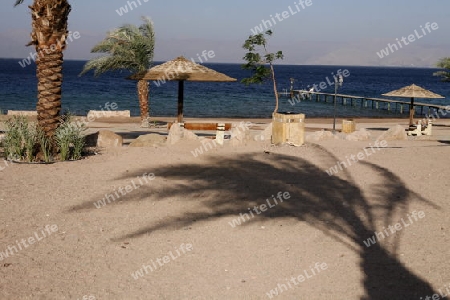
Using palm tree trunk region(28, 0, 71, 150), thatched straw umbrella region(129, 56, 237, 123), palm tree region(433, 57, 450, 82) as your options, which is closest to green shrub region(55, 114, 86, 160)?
palm tree trunk region(28, 0, 71, 150)

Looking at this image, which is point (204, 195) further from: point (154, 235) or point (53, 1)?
point (53, 1)

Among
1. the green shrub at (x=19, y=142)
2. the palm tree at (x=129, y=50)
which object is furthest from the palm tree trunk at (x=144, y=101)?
the green shrub at (x=19, y=142)

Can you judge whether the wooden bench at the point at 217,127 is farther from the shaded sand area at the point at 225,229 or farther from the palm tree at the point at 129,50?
the palm tree at the point at 129,50

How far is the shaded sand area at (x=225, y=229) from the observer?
224 inches

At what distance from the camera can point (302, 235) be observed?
7277 mm

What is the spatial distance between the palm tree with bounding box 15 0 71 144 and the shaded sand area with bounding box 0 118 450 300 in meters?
1.48

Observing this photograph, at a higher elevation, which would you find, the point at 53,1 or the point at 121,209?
the point at 53,1

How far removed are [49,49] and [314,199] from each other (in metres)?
7.31

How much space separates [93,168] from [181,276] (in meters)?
5.79

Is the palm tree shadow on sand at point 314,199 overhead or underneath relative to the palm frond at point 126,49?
underneath

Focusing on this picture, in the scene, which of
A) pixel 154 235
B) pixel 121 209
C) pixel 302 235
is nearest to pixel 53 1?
pixel 121 209

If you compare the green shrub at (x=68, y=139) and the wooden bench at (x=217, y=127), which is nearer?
the green shrub at (x=68, y=139)

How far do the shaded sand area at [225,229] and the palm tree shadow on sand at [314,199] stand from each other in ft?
0.08

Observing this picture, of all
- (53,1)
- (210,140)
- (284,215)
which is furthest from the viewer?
(210,140)
